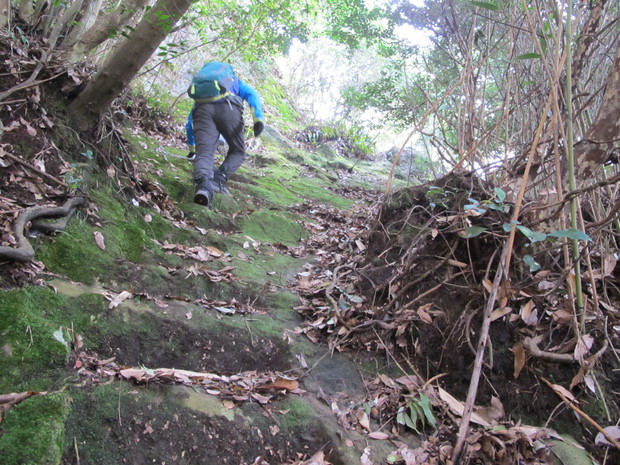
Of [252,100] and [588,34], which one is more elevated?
[588,34]

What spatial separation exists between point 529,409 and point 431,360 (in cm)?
54

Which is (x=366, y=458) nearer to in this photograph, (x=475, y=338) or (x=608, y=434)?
(x=475, y=338)

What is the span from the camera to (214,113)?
5.29 meters

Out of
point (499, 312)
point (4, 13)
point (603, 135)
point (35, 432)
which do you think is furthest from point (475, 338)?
point (4, 13)

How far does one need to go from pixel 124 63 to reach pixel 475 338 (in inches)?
131

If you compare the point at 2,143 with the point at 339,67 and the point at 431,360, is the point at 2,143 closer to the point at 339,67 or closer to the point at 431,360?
the point at 431,360

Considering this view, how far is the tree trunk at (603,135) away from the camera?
2.38 meters

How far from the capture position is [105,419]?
5.25ft

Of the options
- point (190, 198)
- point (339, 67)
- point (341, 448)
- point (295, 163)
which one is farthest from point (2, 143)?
point (339, 67)

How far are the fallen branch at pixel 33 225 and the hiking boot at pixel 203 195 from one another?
177 cm

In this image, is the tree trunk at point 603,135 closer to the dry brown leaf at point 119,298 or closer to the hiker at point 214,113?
the dry brown leaf at point 119,298

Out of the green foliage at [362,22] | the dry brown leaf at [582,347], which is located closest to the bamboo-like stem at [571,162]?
the dry brown leaf at [582,347]

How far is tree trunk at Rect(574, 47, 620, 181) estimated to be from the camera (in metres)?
2.38

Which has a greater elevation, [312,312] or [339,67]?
[339,67]
